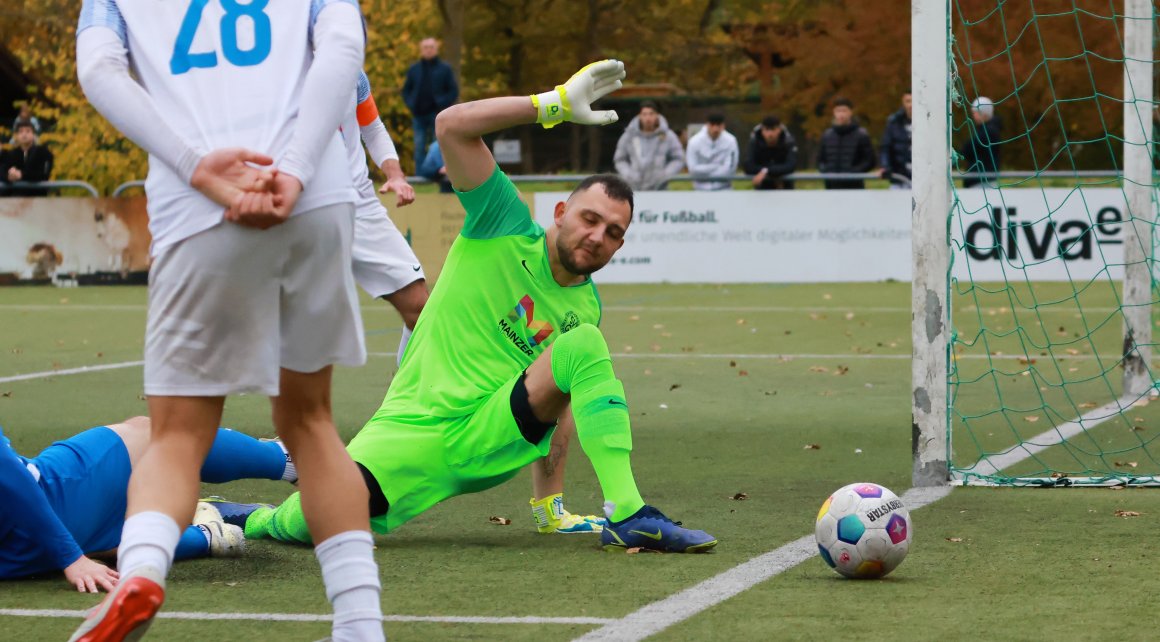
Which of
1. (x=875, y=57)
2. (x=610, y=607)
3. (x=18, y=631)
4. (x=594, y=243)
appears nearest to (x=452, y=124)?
(x=594, y=243)

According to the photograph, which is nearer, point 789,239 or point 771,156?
point 789,239

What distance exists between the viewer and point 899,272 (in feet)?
64.6

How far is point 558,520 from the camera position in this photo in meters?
5.82

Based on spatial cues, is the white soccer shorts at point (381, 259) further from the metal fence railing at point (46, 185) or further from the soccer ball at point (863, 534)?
the metal fence railing at point (46, 185)

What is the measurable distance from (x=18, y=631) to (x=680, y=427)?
496 cm

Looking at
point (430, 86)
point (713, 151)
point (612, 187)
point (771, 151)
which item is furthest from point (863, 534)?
point (430, 86)

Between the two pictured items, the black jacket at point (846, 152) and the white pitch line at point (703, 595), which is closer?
the white pitch line at point (703, 595)

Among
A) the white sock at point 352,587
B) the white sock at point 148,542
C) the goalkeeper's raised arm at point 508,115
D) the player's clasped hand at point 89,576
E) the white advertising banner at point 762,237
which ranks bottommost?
the white advertising banner at point 762,237

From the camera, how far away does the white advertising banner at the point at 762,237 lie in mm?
19719

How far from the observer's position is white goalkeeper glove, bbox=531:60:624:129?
4.83 metres

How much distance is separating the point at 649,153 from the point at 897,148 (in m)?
2.96

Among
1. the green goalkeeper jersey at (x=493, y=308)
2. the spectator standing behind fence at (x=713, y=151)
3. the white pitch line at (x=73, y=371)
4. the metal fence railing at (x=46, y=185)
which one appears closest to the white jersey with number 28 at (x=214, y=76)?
the green goalkeeper jersey at (x=493, y=308)

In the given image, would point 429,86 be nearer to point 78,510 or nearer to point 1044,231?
point 1044,231

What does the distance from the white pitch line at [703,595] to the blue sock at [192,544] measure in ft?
4.99
